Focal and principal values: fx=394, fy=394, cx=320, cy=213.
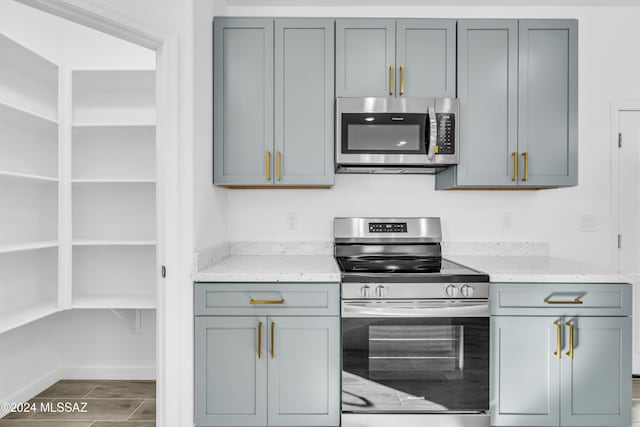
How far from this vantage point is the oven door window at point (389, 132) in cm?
224

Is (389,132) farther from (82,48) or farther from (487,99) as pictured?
(82,48)

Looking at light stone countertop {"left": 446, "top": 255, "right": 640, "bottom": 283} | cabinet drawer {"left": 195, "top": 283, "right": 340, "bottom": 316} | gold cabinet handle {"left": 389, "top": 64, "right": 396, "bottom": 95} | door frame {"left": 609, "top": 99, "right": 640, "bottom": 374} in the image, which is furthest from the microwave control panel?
door frame {"left": 609, "top": 99, "right": 640, "bottom": 374}

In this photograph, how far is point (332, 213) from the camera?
2.67 m

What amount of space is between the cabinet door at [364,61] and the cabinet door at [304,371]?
Result: 4.29ft

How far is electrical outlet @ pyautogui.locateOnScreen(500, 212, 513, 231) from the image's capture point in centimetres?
266

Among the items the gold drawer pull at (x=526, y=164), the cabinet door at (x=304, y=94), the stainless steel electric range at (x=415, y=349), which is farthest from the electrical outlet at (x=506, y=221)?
the cabinet door at (x=304, y=94)

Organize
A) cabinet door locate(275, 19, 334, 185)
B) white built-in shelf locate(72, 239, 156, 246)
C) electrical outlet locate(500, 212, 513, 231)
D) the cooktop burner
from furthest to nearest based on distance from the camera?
electrical outlet locate(500, 212, 513, 231)
the cooktop burner
white built-in shelf locate(72, 239, 156, 246)
cabinet door locate(275, 19, 334, 185)

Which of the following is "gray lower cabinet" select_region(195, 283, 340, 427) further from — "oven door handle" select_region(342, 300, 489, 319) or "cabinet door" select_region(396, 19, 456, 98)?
"cabinet door" select_region(396, 19, 456, 98)

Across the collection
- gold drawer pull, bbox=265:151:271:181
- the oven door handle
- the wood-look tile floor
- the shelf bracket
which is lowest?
the wood-look tile floor

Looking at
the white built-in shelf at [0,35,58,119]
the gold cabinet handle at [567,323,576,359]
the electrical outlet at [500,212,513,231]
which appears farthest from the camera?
the electrical outlet at [500,212,513,231]

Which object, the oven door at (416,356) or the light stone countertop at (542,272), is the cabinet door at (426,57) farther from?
the oven door at (416,356)

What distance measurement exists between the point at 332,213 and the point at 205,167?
91 centimetres

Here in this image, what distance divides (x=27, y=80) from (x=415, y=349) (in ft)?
8.87

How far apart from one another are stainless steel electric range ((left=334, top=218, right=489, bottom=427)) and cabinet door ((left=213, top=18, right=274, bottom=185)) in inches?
36.4
